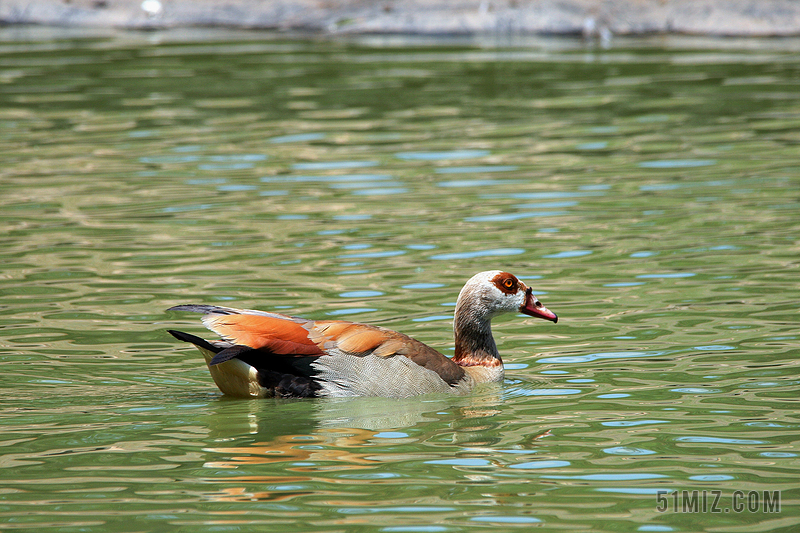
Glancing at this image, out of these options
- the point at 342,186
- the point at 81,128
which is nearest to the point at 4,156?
the point at 81,128

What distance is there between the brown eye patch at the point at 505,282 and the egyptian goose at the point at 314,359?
67cm

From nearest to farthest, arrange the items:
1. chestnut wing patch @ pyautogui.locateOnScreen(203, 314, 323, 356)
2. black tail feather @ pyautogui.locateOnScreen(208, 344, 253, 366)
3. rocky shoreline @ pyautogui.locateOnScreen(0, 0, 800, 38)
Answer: black tail feather @ pyautogui.locateOnScreen(208, 344, 253, 366), chestnut wing patch @ pyautogui.locateOnScreen(203, 314, 323, 356), rocky shoreline @ pyautogui.locateOnScreen(0, 0, 800, 38)

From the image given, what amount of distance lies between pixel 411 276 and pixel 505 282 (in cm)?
209

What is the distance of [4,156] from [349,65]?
7.70 metres

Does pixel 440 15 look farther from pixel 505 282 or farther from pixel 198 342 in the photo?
pixel 198 342

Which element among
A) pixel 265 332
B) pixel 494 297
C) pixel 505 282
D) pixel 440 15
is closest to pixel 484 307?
pixel 494 297

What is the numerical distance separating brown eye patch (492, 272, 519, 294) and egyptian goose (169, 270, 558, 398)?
67 centimetres

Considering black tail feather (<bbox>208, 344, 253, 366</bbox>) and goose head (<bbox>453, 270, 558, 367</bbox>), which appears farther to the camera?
goose head (<bbox>453, 270, 558, 367</bbox>)

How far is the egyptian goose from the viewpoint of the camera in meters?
7.22

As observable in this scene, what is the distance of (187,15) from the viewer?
25.3 metres

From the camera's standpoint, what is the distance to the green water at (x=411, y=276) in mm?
5875

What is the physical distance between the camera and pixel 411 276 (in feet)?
33.3

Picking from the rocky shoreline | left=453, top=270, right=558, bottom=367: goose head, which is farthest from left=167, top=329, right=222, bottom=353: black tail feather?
the rocky shoreline

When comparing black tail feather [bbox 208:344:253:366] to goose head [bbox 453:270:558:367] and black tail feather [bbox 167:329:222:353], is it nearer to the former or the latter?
black tail feather [bbox 167:329:222:353]
